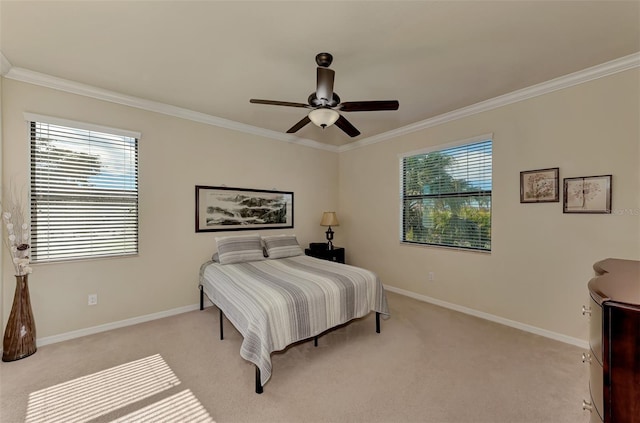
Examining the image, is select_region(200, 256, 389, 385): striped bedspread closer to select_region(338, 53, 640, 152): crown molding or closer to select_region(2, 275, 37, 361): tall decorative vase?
select_region(2, 275, 37, 361): tall decorative vase

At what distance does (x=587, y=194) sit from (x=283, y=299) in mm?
3092

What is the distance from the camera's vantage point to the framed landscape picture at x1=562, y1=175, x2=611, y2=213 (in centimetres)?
253

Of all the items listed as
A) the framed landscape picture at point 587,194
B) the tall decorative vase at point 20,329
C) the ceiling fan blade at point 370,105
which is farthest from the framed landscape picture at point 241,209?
the framed landscape picture at point 587,194

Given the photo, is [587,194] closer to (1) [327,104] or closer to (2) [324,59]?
(1) [327,104]

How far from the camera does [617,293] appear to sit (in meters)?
0.99

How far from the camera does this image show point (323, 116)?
90.8 inches

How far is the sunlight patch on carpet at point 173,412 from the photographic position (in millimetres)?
1746

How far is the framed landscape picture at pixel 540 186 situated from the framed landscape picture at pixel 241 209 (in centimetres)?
329

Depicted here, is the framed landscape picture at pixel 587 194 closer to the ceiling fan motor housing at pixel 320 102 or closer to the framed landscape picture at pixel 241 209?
the ceiling fan motor housing at pixel 320 102

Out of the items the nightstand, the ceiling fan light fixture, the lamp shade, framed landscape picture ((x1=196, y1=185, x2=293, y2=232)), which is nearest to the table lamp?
the lamp shade

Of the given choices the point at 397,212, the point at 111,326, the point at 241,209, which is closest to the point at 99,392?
the point at 111,326

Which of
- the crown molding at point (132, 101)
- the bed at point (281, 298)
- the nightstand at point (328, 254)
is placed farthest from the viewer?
the nightstand at point (328, 254)

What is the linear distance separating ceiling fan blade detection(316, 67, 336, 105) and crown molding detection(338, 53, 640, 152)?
7.48 feet

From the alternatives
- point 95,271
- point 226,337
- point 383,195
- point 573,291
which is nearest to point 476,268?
point 573,291
